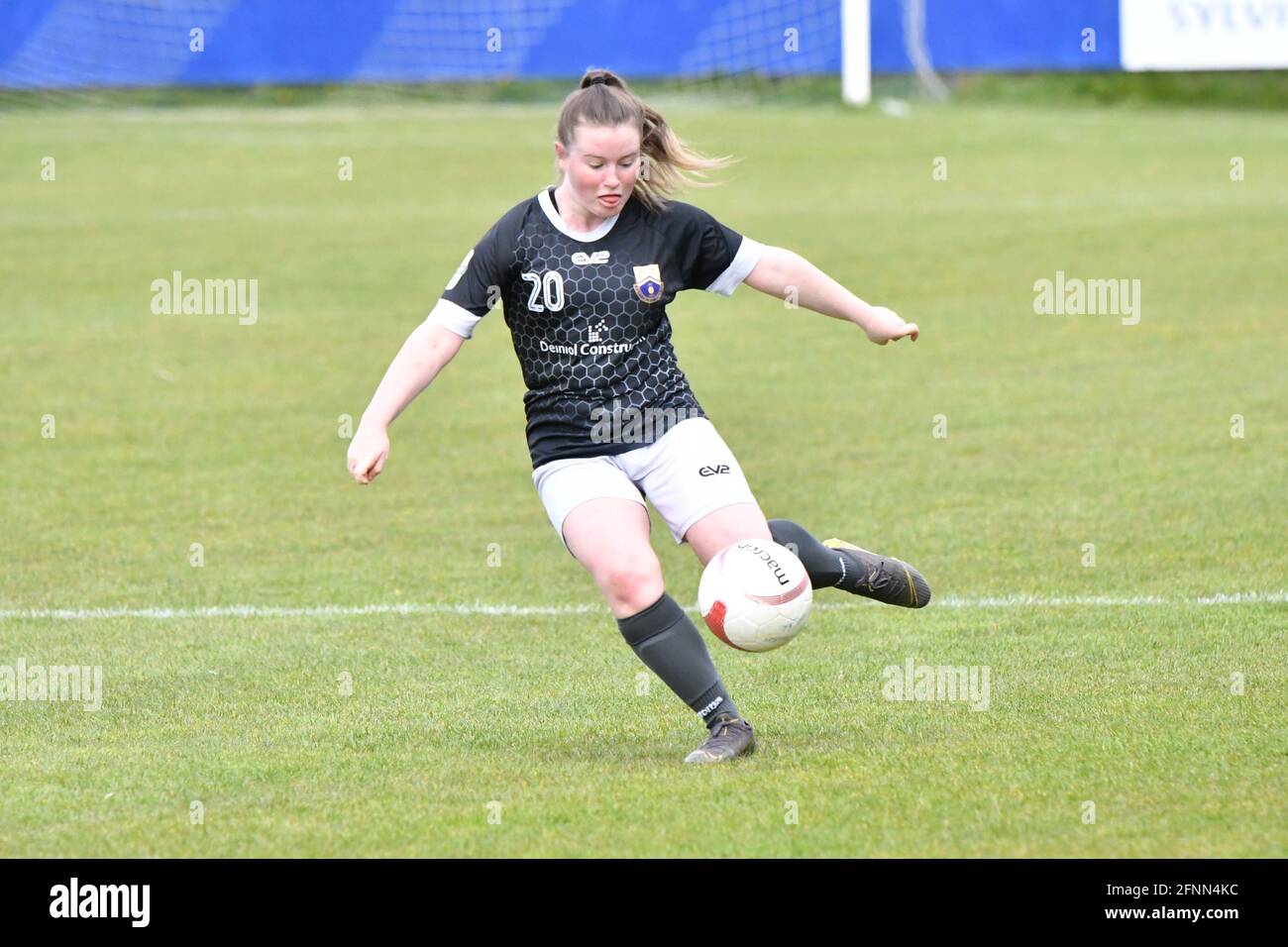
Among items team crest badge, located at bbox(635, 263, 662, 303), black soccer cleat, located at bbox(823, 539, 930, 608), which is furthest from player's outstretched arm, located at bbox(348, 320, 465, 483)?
black soccer cleat, located at bbox(823, 539, 930, 608)

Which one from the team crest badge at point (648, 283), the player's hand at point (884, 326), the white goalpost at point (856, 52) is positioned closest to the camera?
the team crest badge at point (648, 283)

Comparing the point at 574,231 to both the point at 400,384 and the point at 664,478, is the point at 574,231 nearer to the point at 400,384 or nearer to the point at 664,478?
the point at 400,384

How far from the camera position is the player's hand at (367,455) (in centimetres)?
602

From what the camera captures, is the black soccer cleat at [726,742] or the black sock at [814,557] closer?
the black soccer cleat at [726,742]

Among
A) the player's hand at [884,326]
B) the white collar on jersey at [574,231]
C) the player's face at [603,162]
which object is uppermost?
the player's face at [603,162]

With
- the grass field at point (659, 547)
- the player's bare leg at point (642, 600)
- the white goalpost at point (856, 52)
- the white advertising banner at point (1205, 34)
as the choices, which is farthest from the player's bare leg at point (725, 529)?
the white goalpost at point (856, 52)

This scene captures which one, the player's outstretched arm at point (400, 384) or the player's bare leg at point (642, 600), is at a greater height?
the player's outstretched arm at point (400, 384)

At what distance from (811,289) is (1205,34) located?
26668mm

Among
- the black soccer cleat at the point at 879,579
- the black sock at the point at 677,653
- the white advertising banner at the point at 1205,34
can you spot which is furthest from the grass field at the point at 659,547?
the white advertising banner at the point at 1205,34

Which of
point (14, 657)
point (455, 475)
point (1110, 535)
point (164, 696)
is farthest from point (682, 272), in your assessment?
point (455, 475)

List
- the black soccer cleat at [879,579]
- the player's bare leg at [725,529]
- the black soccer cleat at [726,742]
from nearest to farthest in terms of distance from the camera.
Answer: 1. the black soccer cleat at [726,742]
2. the player's bare leg at [725,529]
3. the black soccer cleat at [879,579]

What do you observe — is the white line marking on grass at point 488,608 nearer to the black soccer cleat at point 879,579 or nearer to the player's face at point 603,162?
Answer: the black soccer cleat at point 879,579
